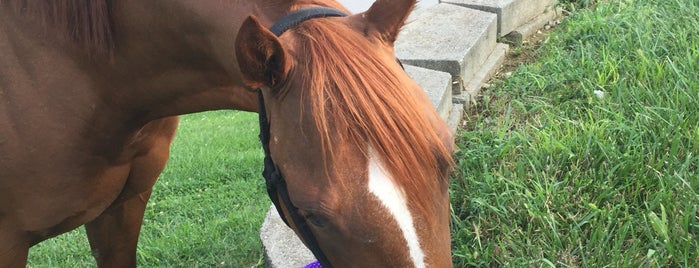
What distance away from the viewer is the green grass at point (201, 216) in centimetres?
312

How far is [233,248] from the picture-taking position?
310cm

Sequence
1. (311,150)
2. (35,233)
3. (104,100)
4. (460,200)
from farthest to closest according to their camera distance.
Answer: (460,200), (35,233), (104,100), (311,150)

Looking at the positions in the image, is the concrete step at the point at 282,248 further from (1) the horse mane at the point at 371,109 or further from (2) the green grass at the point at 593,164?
(1) the horse mane at the point at 371,109

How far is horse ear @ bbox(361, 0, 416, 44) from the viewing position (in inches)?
59.7

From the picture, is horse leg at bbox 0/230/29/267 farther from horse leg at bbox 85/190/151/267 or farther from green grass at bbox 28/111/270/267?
green grass at bbox 28/111/270/267

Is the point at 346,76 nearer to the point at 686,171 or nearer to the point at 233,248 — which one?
the point at 686,171

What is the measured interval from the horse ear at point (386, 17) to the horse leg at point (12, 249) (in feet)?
4.21

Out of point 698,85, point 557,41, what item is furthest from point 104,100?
point 557,41

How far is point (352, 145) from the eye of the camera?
1.34 meters

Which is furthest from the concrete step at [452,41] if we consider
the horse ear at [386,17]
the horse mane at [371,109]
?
the horse mane at [371,109]

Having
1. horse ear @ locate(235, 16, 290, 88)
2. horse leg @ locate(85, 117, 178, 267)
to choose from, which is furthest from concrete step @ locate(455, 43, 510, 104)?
horse ear @ locate(235, 16, 290, 88)

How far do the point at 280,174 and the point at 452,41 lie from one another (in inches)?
90.2

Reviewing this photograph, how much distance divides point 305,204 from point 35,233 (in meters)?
1.10

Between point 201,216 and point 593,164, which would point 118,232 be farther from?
point 593,164
